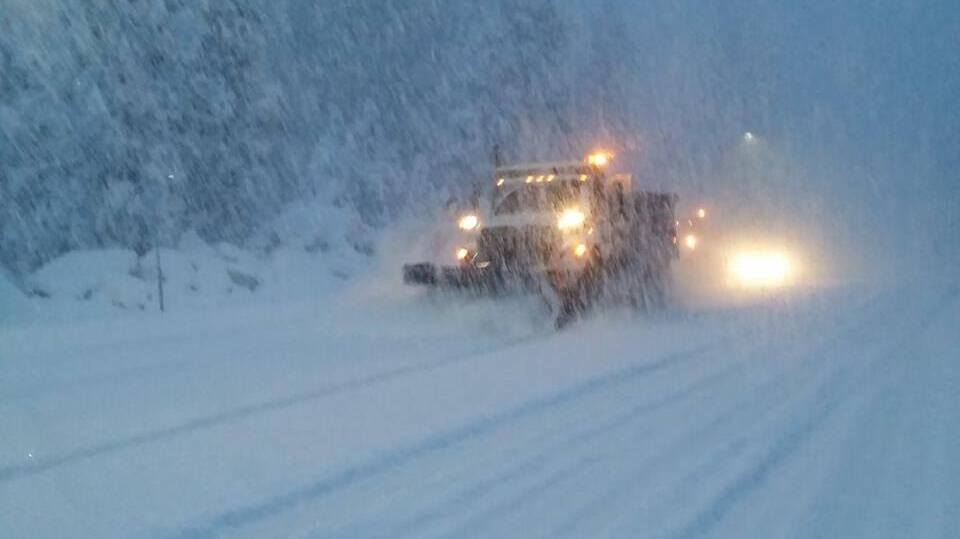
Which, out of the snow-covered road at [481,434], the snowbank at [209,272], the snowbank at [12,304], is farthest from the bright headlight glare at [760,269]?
the snowbank at [12,304]

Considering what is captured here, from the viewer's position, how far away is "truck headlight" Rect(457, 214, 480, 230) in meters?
15.9

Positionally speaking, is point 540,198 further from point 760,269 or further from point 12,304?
point 760,269

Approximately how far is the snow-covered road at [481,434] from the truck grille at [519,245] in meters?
1.59

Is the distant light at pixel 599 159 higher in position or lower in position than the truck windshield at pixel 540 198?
higher

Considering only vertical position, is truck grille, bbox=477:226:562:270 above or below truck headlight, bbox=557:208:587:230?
below

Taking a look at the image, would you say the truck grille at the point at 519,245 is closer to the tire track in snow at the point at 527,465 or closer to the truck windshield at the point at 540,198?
the truck windshield at the point at 540,198

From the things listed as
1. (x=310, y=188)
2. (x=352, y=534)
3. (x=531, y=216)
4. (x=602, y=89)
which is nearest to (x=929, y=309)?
(x=531, y=216)

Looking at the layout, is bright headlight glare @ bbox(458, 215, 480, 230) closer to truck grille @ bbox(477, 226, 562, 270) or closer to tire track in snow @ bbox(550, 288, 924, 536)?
truck grille @ bbox(477, 226, 562, 270)

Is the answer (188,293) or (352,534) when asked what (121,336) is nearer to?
(188,293)

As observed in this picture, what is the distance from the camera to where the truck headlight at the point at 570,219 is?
602 inches

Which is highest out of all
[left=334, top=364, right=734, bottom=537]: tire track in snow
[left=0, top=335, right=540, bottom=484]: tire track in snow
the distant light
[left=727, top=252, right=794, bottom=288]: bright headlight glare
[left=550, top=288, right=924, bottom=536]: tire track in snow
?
the distant light

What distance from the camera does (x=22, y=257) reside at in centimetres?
2105

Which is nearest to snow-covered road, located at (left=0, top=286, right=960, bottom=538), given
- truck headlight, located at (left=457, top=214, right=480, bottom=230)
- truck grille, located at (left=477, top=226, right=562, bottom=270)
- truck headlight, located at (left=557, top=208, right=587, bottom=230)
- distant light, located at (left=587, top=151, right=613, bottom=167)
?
truck grille, located at (left=477, top=226, right=562, bottom=270)

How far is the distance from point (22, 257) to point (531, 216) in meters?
11.2
